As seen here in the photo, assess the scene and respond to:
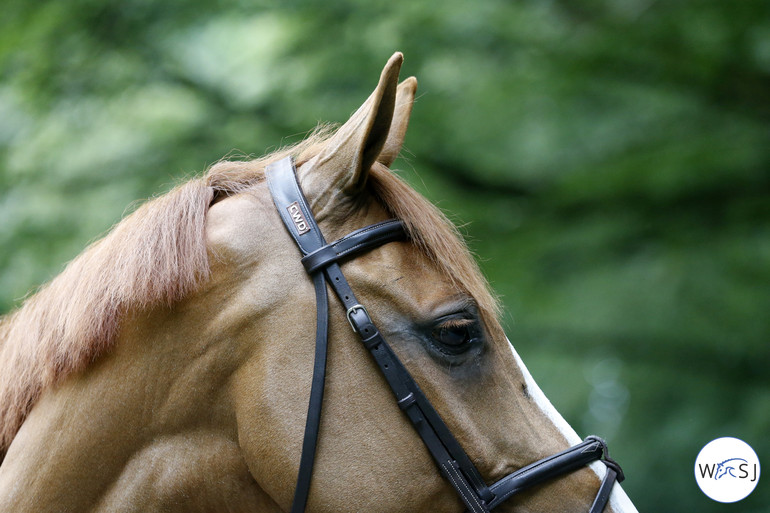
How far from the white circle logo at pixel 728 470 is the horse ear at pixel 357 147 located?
4.02 feet

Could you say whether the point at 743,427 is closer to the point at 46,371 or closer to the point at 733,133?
the point at 733,133

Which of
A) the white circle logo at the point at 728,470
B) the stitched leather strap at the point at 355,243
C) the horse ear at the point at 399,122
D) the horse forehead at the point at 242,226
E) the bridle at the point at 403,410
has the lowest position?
the white circle logo at the point at 728,470

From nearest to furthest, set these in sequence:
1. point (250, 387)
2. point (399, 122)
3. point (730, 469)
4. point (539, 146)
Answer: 1. point (250, 387)
2. point (730, 469)
3. point (399, 122)
4. point (539, 146)

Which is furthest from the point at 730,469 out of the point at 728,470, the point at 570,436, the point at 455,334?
the point at 455,334

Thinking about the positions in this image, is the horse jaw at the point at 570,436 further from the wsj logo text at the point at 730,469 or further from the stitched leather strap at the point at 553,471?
the wsj logo text at the point at 730,469

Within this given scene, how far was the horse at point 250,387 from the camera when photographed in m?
1.76

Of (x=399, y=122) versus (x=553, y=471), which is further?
(x=399, y=122)

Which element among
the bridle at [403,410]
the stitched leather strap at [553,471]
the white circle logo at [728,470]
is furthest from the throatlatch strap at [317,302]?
the white circle logo at [728,470]

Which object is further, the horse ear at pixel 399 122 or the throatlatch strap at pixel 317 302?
the horse ear at pixel 399 122

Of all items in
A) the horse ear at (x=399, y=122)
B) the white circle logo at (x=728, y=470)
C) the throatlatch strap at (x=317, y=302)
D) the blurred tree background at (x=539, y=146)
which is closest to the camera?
the throatlatch strap at (x=317, y=302)

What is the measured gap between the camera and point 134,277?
1.78 meters

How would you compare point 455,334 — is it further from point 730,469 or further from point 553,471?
point 730,469

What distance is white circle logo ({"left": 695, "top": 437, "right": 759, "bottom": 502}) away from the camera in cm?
184

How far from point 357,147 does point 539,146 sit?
9.36 feet
